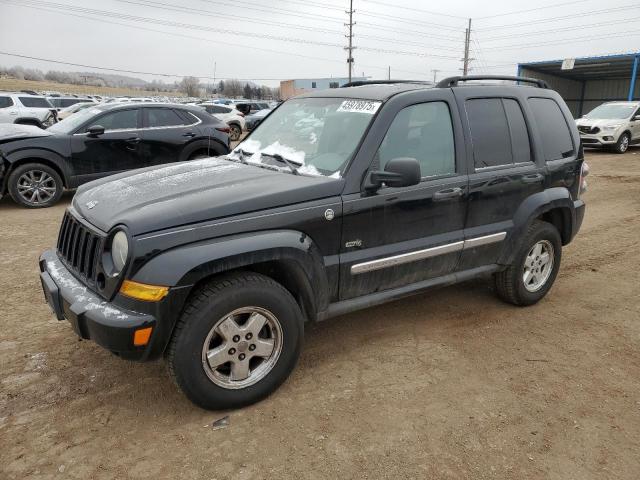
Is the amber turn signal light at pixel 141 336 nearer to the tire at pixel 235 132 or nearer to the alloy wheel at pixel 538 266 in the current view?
the alloy wheel at pixel 538 266

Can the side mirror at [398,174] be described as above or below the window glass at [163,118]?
below

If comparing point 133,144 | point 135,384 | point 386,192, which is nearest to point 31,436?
point 135,384

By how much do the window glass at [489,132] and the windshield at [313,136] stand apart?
0.89 metres

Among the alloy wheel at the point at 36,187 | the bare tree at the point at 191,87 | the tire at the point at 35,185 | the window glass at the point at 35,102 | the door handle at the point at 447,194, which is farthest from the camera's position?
the bare tree at the point at 191,87

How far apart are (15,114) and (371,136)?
1881cm

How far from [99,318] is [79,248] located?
66 centimetres

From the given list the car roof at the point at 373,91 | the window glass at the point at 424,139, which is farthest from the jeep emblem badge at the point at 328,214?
the car roof at the point at 373,91

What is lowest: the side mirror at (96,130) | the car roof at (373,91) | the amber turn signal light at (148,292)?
the amber turn signal light at (148,292)

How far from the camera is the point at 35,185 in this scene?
26.4 feet

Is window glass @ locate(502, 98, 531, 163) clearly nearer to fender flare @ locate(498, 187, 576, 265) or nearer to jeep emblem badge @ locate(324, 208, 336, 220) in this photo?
fender flare @ locate(498, 187, 576, 265)

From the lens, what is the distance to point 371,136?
10.9ft

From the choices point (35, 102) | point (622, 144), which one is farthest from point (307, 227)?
point (35, 102)

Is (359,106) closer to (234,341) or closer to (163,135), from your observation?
(234,341)

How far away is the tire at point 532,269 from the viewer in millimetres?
4234
